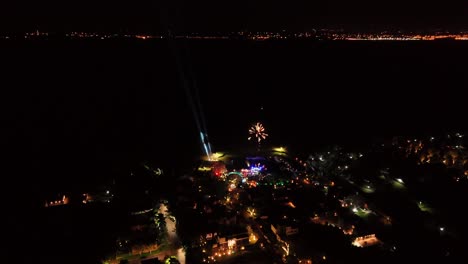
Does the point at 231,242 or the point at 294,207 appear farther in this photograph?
the point at 294,207

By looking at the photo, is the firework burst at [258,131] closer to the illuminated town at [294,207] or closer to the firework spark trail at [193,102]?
the illuminated town at [294,207]

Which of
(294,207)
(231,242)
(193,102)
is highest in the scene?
(193,102)

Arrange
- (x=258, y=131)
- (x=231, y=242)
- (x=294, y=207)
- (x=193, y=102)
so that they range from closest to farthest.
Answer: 1. (x=231, y=242)
2. (x=294, y=207)
3. (x=258, y=131)
4. (x=193, y=102)

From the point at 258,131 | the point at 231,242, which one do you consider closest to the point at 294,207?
the point at 231,242

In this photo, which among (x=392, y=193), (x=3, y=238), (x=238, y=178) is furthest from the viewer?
(x=238, y=178)

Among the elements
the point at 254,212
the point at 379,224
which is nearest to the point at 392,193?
the point at 379,224

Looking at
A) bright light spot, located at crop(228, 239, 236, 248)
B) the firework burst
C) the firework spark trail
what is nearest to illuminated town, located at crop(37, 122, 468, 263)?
bright light spot, located at crop(228, 239, 236, 248)

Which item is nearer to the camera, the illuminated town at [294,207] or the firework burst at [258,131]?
A: the illuminated town at [294,207]

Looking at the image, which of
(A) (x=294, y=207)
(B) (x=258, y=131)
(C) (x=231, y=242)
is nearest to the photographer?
(C) (x=231, y=242)

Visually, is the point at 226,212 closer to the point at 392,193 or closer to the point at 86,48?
the point at 392,193

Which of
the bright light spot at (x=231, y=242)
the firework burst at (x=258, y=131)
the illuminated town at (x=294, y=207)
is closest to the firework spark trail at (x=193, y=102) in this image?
the firework burst at (x=258, y=131)

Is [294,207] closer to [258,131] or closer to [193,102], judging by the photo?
Answer: [258,131]
